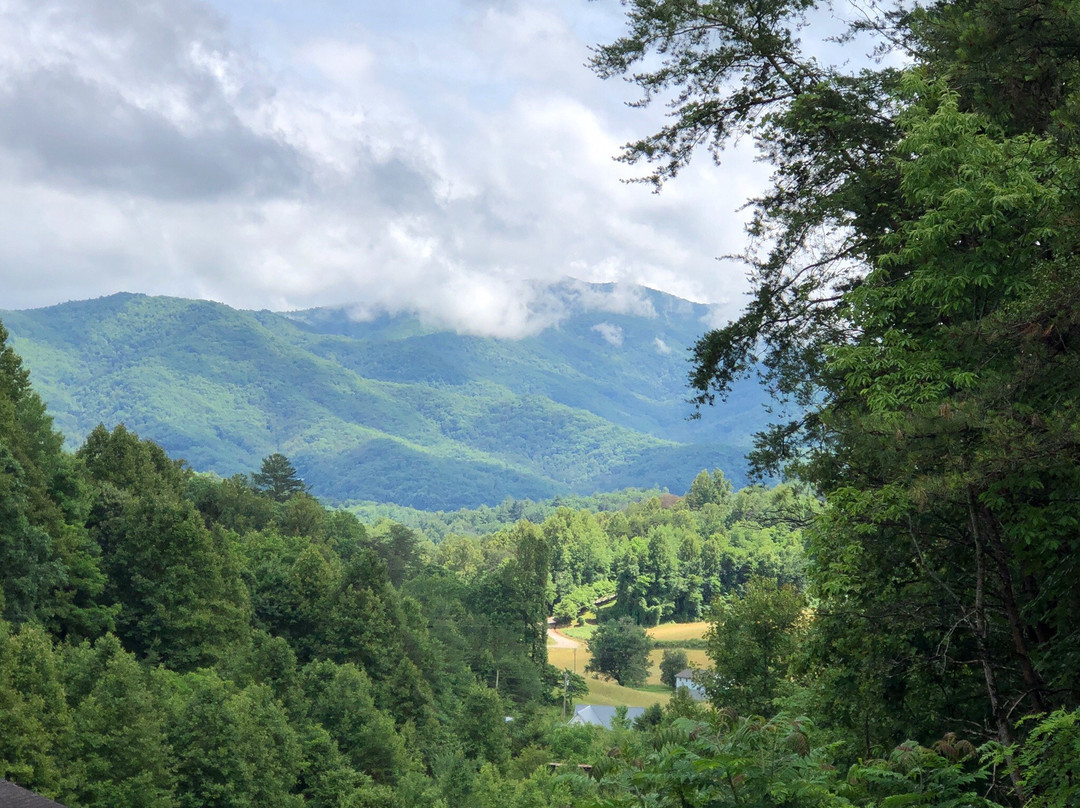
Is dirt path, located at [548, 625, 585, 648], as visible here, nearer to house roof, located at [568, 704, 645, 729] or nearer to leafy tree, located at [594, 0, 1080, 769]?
house roof, located at [568, 704, 645, 729]

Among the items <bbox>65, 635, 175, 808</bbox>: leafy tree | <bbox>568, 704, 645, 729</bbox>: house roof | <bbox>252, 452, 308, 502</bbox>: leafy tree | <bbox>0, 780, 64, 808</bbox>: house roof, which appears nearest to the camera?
<bbox>0, 780, 64, 808</bbox>: house roof

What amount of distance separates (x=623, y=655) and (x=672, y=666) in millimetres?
7107

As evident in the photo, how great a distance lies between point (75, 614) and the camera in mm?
38625

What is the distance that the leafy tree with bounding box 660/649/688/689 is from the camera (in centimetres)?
9275

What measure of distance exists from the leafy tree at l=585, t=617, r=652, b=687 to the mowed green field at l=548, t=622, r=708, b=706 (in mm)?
983

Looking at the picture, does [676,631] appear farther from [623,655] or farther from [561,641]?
[623,655]

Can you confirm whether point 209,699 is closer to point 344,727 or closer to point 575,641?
point 344,727

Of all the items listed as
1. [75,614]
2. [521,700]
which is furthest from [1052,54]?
[521,700]

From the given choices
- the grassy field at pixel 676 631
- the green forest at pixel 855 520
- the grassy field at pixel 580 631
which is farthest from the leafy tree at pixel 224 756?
the grassy field at pixel 580 631

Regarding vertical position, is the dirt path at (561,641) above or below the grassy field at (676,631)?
below

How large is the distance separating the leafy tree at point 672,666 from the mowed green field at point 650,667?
2.85 ft

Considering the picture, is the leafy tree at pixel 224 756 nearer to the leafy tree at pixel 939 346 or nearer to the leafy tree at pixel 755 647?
the leafy tree at pixel 755 647

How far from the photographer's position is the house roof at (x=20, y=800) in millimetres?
3655

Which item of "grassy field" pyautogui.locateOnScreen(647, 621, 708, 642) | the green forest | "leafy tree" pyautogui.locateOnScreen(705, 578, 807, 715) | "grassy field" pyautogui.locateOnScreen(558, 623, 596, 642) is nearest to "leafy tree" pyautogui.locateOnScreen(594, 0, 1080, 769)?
the green forest
